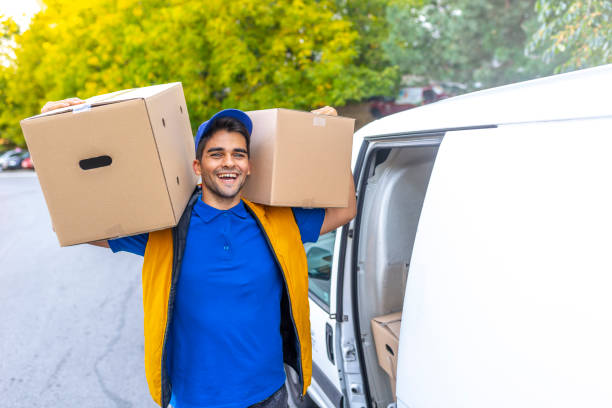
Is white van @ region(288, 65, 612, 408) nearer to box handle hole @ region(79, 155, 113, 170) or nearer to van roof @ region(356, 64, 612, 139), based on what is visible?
van roof @ region(356, 64, 612, 139)

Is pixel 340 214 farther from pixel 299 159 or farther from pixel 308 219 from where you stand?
pixel 299 159

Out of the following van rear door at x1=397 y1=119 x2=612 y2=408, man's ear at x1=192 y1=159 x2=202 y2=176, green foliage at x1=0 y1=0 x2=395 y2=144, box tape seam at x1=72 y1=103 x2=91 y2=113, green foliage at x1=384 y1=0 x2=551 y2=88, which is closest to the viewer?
van rear door at x1=397 y1=119 x2=612 y2=408

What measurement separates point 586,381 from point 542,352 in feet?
0.33

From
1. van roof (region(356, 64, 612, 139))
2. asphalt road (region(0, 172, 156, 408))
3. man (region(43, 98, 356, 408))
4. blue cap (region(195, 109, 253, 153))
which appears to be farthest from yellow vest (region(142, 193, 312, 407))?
asphalt road (region(0, 172, 156, 408))

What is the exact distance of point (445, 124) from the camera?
60.4 inches

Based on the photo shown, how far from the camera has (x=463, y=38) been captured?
1162 cm

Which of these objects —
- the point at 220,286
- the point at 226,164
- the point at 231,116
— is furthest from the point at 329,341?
the point at 231,116

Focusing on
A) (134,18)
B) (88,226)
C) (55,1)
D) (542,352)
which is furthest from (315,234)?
(55,1)

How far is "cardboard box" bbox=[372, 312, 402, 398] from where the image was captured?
204 centimetres

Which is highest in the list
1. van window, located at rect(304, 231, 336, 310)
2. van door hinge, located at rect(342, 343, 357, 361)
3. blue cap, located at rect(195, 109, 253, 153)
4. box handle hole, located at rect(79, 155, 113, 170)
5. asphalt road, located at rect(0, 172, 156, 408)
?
blue cap, located at rect(195, 109, 253, 153)

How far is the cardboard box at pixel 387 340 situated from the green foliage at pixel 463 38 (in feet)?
33.3

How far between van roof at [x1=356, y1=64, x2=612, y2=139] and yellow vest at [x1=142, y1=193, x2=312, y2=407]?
702mm

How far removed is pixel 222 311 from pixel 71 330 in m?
3.67

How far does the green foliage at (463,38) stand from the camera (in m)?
11.2
